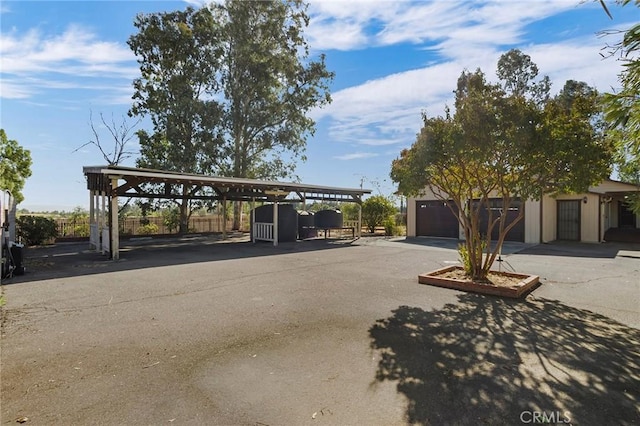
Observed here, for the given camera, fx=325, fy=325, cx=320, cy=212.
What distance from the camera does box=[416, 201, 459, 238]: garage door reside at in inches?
677

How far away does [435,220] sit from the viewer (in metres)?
17.8

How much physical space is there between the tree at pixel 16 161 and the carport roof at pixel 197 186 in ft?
19.0

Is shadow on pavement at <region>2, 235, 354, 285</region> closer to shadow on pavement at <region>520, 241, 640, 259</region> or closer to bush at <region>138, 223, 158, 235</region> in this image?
bush at <region>138, 223, 158, 235</region>

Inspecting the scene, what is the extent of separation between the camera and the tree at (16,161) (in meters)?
16.4

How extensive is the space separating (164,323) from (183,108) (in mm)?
18174

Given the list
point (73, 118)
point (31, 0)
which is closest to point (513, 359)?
point (31, 0)

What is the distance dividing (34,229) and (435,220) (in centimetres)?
1846

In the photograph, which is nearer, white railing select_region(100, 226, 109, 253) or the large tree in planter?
the large tree in planter

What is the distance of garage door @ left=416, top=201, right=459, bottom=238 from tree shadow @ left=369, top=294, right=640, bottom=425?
1248 centimetres

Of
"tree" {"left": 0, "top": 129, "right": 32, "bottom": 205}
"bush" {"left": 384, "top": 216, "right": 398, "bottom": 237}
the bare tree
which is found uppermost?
the bare tree

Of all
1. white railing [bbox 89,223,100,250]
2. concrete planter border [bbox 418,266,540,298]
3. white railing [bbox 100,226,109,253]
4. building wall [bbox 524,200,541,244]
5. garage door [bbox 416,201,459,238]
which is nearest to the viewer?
concrete planter border [bbox 418,266,540,298]

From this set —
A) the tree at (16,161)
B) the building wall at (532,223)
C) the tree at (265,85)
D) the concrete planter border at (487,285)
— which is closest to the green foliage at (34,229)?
the tree at (16,161)

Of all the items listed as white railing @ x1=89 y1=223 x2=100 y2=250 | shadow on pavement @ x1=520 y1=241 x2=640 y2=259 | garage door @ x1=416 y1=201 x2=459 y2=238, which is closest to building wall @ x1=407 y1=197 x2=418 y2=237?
garage door @ x1=416 y1=201 x2=459 y2=238

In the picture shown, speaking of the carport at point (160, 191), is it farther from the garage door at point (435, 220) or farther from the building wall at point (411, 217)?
the garage door at point (435, 220)
